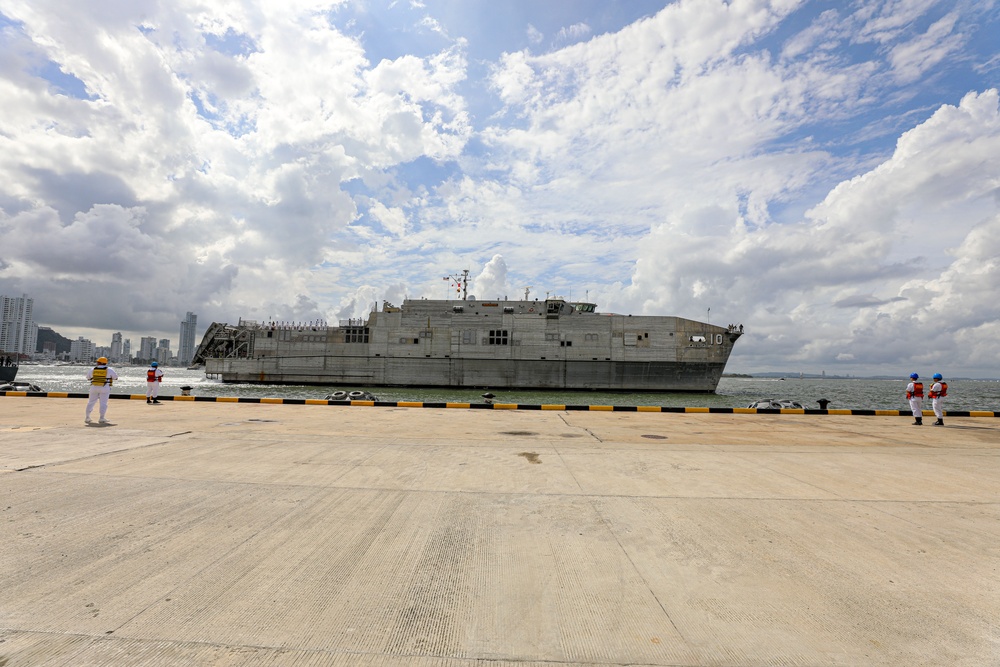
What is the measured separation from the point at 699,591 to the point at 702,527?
1.46 m

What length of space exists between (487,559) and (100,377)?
42.8ft

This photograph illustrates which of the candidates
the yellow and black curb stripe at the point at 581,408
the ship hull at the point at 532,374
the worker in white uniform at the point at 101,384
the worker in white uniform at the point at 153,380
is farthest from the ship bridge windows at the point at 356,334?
the worker in white uniform at the point at 101,384

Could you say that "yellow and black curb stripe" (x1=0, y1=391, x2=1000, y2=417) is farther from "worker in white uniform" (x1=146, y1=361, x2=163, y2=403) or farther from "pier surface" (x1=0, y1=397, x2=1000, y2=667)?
"pier surface" (x1=0, y1=397, x2=1000, y2=667)

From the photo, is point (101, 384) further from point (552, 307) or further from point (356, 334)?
point (552, 307)

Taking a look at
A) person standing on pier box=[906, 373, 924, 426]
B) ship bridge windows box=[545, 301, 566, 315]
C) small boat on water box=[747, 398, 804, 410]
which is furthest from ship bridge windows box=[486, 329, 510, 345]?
person standing on pier box=[906, 373, 924, 426]

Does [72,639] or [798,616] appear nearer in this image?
[72,639]

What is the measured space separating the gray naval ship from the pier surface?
1572 inches

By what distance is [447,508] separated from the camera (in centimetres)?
512

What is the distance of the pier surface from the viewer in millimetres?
2648

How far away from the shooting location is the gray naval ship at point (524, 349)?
157 feet

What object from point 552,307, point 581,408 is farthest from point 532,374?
point 581,408

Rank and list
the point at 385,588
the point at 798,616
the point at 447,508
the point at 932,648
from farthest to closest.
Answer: the point at 447,508, the point at 385,588, the point at 798,616, the point at 932,648

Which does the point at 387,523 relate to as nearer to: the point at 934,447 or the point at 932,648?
the point at 932,648

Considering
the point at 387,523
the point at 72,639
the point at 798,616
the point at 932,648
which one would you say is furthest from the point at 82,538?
the point at 932,648
